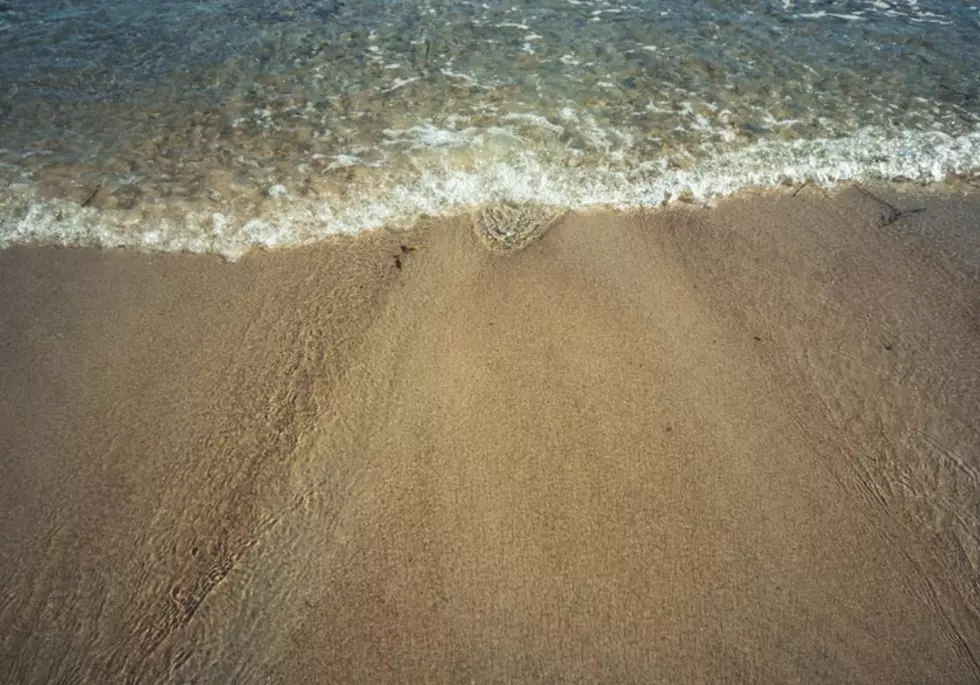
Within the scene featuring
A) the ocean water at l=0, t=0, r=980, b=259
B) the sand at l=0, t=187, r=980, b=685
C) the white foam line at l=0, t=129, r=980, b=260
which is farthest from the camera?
the ocean water at l=0, t=0, r=980, b=259

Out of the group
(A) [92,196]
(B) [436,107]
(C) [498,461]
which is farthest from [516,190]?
(A) [92,196]

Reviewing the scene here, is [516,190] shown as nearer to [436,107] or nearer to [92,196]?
[436,107]

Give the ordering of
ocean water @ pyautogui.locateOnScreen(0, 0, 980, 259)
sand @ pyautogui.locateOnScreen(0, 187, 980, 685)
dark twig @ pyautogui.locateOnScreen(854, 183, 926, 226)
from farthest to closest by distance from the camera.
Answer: ocean water @ pyautogui.locateOnScreen(0, 0, 980, 259) < dark twig @ pyautogui.locateOnScreen(854, 183, 926, 226) < sand @ pyautogui.locateOnScreen(0, 187, 980, 685)

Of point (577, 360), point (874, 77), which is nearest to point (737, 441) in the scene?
point (577, 360)

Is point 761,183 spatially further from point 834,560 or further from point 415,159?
point 834,560

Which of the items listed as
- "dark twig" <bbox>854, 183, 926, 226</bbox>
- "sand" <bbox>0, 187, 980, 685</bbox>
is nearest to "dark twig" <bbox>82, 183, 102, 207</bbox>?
"sand" <bbox>0, 187, 980, 685</bbox>

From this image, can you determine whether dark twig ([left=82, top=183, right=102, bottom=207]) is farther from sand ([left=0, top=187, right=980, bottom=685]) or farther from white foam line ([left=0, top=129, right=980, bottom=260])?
sand ([left=0, top=187, right=980, bottom=685])
